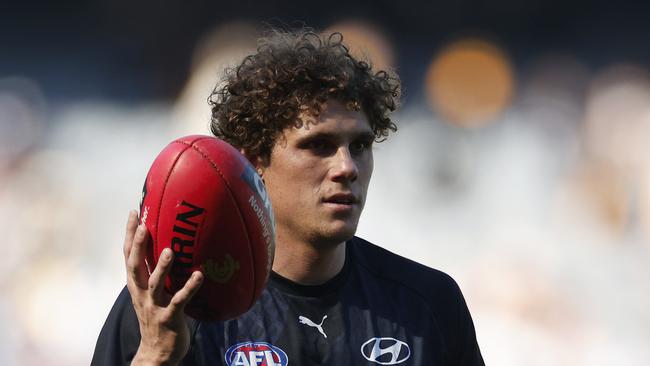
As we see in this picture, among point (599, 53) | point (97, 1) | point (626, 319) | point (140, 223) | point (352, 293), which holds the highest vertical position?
point (599, 53)

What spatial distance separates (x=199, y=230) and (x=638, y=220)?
534 cm

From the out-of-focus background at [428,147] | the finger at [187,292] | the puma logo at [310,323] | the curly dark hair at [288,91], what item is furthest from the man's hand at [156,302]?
the out-of-focus background at [428,147]

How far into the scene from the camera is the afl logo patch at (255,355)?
2.67 meters

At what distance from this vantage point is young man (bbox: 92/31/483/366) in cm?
271

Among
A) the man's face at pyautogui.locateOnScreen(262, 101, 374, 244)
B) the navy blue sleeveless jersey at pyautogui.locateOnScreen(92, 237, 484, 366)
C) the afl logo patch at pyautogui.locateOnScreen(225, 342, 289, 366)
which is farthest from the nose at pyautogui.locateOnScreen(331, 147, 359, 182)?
the afl logo patch at pyautogui.locateOnScreen(225, 342, 289, 366)

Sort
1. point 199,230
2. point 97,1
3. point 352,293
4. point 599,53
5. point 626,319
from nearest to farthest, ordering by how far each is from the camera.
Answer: point 199,230, point 352,293, point 626,319, point 599,53, point 97,1

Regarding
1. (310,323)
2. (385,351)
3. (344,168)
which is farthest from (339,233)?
(385,351)

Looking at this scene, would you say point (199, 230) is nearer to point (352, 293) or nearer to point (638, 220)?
point (352, 293)

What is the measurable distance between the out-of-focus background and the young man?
11.9ft

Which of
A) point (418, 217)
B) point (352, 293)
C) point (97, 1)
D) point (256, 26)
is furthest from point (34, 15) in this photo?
point (352, 293)

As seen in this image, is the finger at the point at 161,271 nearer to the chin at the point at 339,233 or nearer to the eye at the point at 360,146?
the chin at the point at 339,233

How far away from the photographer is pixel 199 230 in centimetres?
224

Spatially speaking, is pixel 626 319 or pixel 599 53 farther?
pixel 599 53

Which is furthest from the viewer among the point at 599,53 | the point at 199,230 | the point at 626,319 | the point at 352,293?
the point at 599,53
